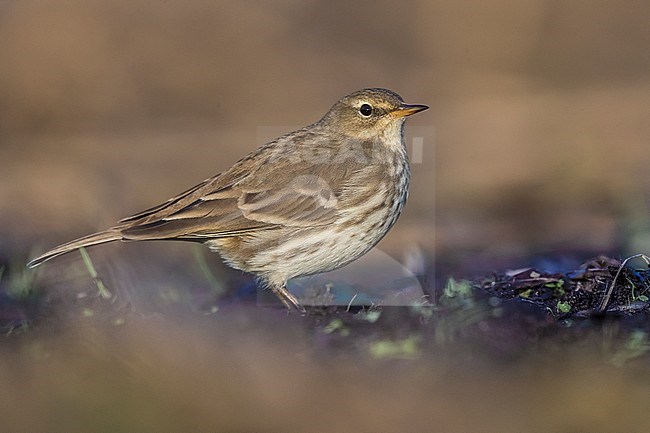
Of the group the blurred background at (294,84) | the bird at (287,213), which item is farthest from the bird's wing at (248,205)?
the blurred background at (294,84)

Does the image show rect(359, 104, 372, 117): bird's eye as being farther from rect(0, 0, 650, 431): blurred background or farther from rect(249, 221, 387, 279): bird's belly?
rect(0, 0, 650, 431): blurred background

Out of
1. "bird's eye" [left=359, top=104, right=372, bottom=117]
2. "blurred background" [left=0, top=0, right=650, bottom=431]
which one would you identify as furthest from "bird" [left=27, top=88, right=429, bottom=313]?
"blurred background" [left=0, top=0, right=650, bottom=431]

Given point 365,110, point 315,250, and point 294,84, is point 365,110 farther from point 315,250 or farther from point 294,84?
point 294,84

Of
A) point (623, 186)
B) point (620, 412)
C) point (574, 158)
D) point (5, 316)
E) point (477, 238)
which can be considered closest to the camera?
point (620, 412)

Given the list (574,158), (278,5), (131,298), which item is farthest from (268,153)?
(278,5)

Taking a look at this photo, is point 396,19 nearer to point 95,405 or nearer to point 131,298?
point 131,298

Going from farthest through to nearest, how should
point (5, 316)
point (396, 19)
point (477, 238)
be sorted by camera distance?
1. point (396, 19)
2. point (477, 238)
3. point (5, 316)

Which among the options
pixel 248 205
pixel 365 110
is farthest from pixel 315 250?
pixel 365 110
